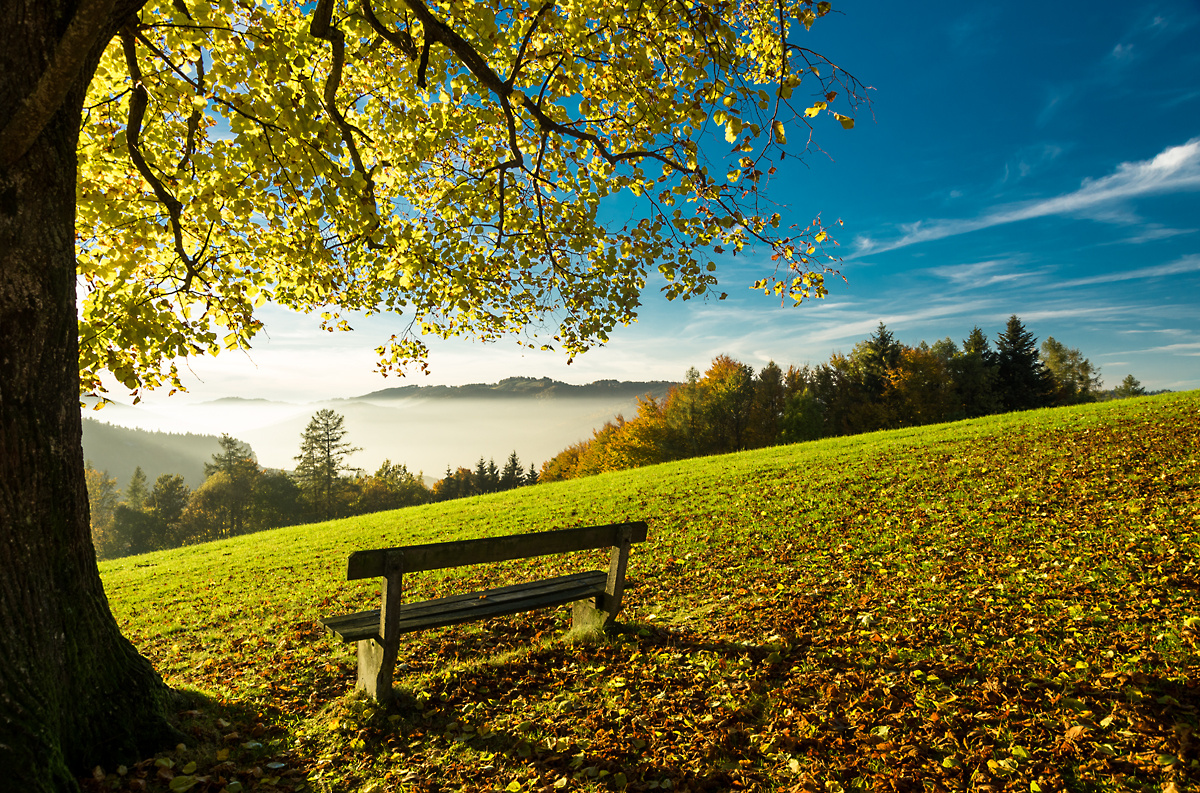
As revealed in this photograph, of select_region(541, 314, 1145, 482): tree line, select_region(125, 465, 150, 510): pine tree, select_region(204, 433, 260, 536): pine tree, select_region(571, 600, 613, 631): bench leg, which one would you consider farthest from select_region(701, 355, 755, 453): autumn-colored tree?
select_region(125, 465, 150, 510): pine tree

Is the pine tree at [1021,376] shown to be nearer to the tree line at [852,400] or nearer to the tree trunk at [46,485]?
the tree line at [852,400]

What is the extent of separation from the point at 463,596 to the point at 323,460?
6823 cm

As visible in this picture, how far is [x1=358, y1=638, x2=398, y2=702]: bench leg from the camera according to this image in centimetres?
443

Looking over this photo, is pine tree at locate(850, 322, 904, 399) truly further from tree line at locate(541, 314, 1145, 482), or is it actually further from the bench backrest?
the bench backrest

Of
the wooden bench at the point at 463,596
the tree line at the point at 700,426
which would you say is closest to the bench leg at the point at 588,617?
the wooden bench at the point at 463,596

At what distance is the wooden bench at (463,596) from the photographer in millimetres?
4156

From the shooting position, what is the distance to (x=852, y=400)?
176 feet

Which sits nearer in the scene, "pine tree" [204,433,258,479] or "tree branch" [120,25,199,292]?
"tree branch" [120,25,199,292]

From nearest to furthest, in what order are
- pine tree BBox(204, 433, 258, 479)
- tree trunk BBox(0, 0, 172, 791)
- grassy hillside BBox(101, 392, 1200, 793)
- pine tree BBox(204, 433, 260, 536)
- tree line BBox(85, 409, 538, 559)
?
1. tree trunk BBox(0, 0, 172, 791)
2. grassy hillside BBox(101, 392, 1200, 793)
3. tree line BBox(85, 409, 538, 559)
4. pine tree BBox(204, 433, 260, 536)
5. pine tree BBox(204, 433, 258, 479)

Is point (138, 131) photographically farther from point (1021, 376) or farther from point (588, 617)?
point (1021, 376)

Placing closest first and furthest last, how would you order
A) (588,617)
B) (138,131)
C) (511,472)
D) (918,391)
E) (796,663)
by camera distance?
(796,663), (138,131), (588,617), (918,391), (511,472)

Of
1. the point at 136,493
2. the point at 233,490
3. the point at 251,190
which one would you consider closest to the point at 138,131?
the point at 251,190

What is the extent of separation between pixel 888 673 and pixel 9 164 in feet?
22.4

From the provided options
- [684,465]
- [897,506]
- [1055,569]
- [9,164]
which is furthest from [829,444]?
[9,164]
